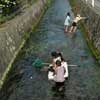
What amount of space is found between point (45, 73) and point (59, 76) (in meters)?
2.81

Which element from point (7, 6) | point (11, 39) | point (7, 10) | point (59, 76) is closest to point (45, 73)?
point (59, 76)

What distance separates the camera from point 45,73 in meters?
20.0

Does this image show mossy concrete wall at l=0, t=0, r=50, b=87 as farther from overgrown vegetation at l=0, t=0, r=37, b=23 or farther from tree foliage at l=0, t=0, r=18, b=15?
tree foliage at l=0, t=0, r=18, b=15

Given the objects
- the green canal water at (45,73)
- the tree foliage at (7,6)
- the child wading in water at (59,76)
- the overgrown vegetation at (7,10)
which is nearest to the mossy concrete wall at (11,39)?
the green canal water at (45,73)

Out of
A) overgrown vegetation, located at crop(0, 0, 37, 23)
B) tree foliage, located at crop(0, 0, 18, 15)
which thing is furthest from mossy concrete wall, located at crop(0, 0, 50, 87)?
tree foliage, located at crop(0, 0, 18, 15)

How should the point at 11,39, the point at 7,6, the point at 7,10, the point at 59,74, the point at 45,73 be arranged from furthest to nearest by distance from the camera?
the point at 7,10, the point at 7,6, the point at 11,39, the point at 45,73, the point at 59,74

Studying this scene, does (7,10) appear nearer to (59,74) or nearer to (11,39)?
(11,39)

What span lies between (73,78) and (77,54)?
5.22m

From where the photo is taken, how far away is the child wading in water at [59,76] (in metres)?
17.2

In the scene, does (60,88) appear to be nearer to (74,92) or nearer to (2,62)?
(74,92)

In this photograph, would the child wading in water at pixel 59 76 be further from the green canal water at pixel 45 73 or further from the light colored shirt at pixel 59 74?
the green canal water at pixel 45 73

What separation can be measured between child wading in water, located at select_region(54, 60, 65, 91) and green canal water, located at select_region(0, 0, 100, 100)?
0.42m

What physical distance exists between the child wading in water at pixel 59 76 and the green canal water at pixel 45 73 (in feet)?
1.38

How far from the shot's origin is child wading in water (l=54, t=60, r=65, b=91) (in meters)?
17.2
